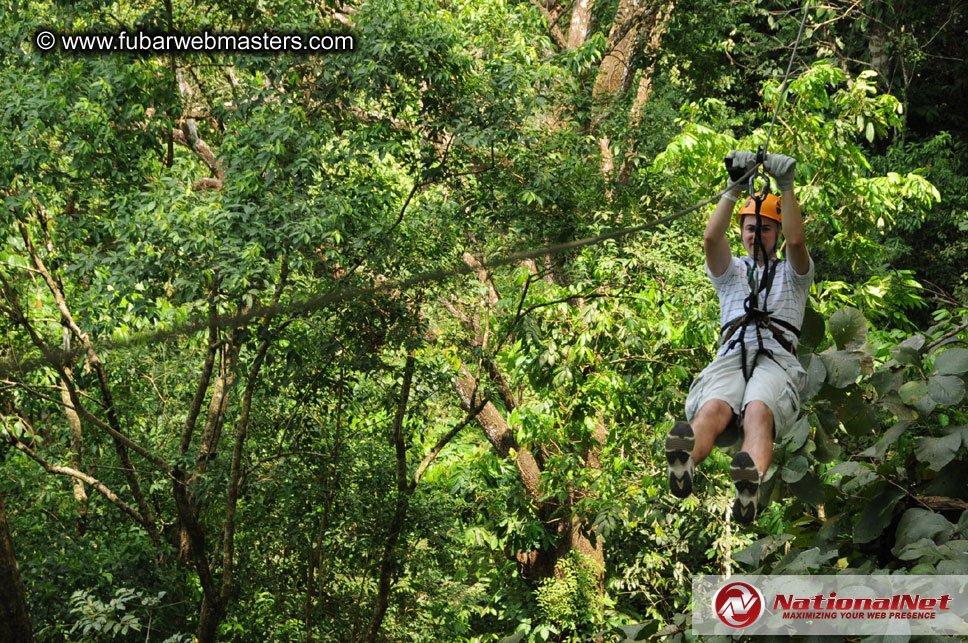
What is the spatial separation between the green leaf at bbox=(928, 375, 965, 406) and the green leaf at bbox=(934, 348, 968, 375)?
0.02m

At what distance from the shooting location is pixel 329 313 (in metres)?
5.05

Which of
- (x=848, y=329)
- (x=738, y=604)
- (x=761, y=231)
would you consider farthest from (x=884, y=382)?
(x=738, y=604)

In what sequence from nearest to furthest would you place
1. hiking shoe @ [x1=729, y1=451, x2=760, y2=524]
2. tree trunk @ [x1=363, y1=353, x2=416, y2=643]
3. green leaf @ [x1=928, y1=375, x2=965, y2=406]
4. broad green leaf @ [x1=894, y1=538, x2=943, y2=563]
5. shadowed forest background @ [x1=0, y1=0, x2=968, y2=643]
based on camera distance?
hiking shoe @ [x1=729, y1=451, x2=760, y2=524] < broad green leaf @ [x1=894, y1=538, x2=943, y2=563] < green leaf @ [x1=928, y1=375, x2=965, y2=406] < shadowed forest background @ [x1=0, y1=0, x2=968, y2=643] < tree trunk @ [x1=363, y1=353, x2=416, y2=643]

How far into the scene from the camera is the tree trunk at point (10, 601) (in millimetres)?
4133

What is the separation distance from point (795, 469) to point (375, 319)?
2.76 metres

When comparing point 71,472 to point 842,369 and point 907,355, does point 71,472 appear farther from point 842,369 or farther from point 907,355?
point 907,355

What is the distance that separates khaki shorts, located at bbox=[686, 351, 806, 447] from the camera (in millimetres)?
2729

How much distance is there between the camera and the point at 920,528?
9.17 feet

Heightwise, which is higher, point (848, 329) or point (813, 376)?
point (848, 329)

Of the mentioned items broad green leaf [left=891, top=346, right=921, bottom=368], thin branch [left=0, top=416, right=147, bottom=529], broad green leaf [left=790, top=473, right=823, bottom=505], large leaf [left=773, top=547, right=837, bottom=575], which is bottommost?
large leaf [left=773, top=547, right=837, bottom=575]

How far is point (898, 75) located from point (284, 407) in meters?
8.14

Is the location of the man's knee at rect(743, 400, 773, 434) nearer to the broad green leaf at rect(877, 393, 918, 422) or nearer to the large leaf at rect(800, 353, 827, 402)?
the large leaf at rect(800, 353, 827, 402)

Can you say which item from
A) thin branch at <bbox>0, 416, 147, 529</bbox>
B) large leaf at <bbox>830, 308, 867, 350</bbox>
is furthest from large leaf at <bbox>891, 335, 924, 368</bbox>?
thin branch at <bbox>0, 416, 147, 529</bbox>

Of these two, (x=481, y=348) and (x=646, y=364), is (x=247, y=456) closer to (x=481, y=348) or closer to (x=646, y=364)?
(x=481, y=348)
